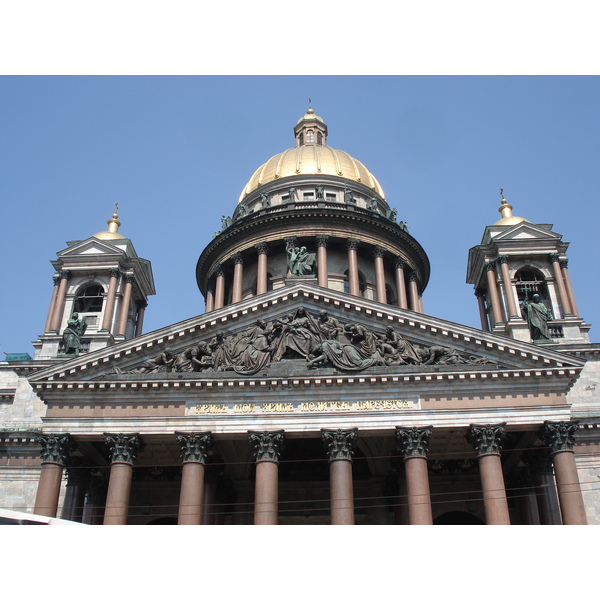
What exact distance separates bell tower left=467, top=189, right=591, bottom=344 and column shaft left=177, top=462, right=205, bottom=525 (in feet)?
60.2

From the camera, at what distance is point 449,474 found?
1215 inches

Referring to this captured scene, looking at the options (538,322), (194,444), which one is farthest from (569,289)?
(194,444)

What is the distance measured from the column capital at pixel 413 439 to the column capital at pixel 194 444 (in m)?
6.75

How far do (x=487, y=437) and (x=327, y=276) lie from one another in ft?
68.7

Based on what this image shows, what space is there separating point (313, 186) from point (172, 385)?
2621 centimetres

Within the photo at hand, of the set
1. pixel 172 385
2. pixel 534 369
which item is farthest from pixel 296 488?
pixel 534 369

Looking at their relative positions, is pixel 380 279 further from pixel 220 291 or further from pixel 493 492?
pixel 493 492

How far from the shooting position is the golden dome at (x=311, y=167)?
50719mm

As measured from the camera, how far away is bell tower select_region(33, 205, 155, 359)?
37.2 meters

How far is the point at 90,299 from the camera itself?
132 ft

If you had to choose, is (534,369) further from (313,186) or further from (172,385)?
(313,186)

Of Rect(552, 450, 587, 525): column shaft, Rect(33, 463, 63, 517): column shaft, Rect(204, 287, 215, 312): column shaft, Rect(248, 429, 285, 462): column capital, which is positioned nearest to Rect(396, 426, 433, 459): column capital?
Rect(248, 429, 285, 462): column capital

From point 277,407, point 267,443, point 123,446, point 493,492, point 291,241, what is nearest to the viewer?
point 493,492

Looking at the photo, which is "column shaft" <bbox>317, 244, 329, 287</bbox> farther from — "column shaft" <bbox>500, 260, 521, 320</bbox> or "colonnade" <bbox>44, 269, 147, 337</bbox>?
"colonnade" <bbox>44, 269, 147, 337</bbox>
